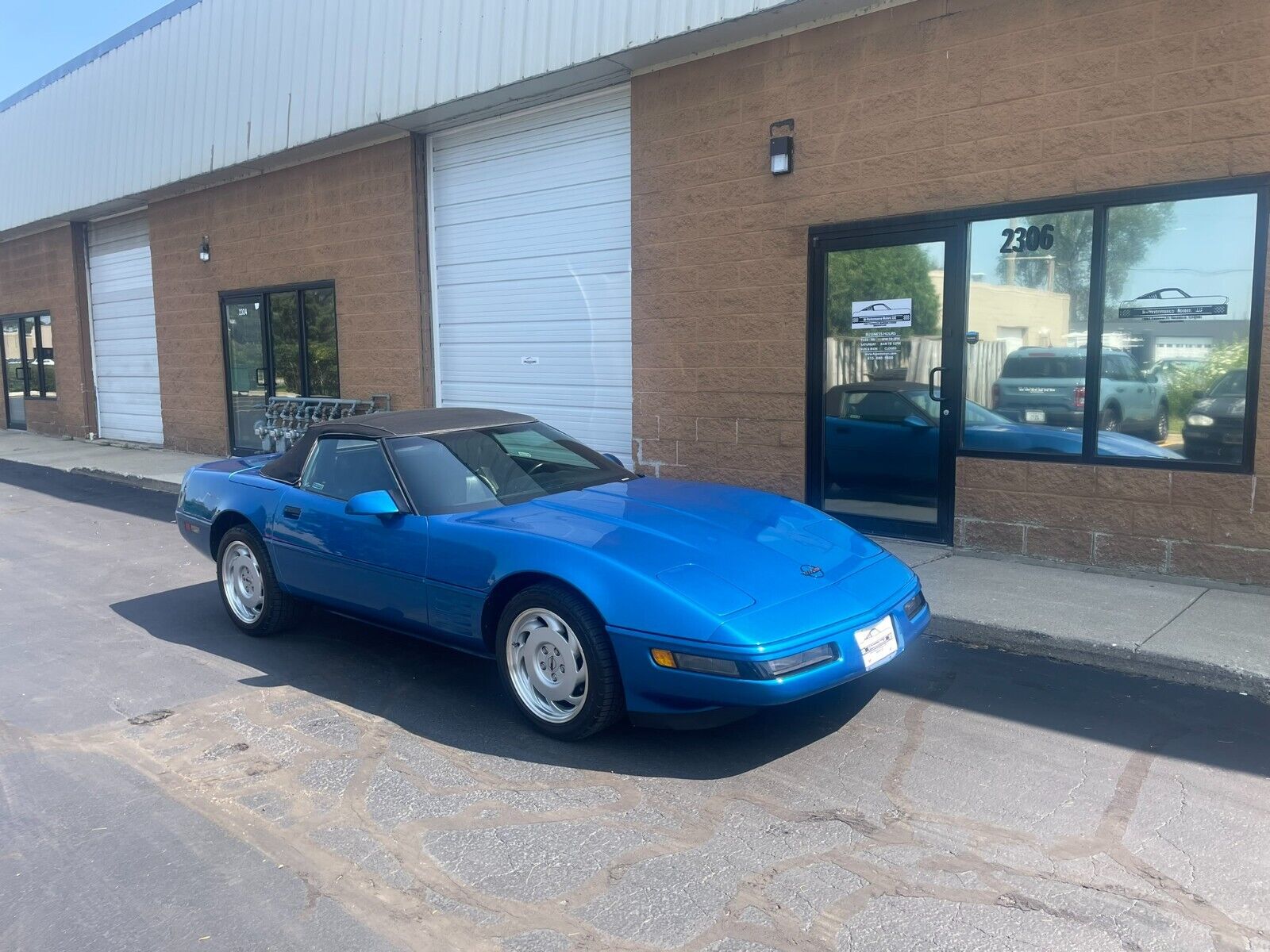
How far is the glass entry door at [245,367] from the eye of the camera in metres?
14.5

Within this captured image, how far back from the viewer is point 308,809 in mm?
3682

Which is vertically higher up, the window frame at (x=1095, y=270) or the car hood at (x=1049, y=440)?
the window frame at (x=1095, y=270)

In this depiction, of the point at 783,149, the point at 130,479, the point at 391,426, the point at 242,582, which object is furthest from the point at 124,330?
the point at 391,426

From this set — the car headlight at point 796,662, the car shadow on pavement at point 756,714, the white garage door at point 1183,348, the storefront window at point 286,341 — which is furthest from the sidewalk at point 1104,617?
the storefront window at point 286,341

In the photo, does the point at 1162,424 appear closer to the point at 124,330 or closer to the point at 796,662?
the point at 796,662

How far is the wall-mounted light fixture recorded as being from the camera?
26.6 ft

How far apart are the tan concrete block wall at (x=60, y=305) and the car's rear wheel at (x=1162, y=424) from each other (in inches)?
719

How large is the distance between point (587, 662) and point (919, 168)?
5200 mm

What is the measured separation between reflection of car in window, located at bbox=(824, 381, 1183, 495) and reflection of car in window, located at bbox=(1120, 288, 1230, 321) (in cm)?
90

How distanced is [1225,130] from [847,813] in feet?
17.0

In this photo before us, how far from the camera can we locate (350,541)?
5.10m

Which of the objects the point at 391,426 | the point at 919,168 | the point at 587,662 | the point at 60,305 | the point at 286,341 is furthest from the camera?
the point at 60,305

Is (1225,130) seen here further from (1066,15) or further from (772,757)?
(772,757)

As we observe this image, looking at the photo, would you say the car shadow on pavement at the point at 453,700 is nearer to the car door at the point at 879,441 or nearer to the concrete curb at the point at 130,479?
the car door at the point at 879,441
